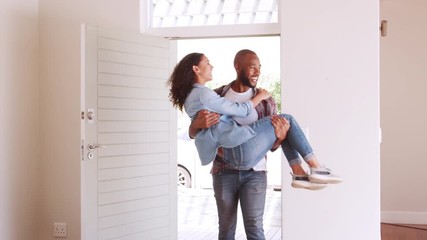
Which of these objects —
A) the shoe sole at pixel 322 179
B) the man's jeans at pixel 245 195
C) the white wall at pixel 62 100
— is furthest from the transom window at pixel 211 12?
the shoe sole at pixel 322 179

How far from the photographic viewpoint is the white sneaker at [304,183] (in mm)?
2770

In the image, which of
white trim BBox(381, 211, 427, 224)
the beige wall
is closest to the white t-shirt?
the beige wall

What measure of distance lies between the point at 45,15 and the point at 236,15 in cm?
157

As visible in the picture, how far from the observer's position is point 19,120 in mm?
4066

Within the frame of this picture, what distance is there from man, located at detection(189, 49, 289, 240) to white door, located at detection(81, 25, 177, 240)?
998 millimetres

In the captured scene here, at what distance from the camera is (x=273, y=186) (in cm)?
753

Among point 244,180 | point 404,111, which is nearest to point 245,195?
point 244,180

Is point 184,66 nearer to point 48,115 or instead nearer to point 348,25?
point 348,25

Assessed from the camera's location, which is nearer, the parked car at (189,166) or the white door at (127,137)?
the white door at (127,137)

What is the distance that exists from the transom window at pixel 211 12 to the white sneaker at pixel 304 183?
153 cm

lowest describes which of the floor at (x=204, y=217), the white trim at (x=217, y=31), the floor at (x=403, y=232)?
the floor at (x=403, y=232)

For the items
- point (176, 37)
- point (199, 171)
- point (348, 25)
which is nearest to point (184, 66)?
point (176, 37)

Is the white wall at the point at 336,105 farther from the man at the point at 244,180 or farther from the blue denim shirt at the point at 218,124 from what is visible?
the blue denim shirt at the point at 218,124

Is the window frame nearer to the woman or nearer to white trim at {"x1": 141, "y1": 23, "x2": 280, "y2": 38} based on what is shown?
white trim at {"x1": 141, "y1": 23, "x2": 280, "y2": 38}
